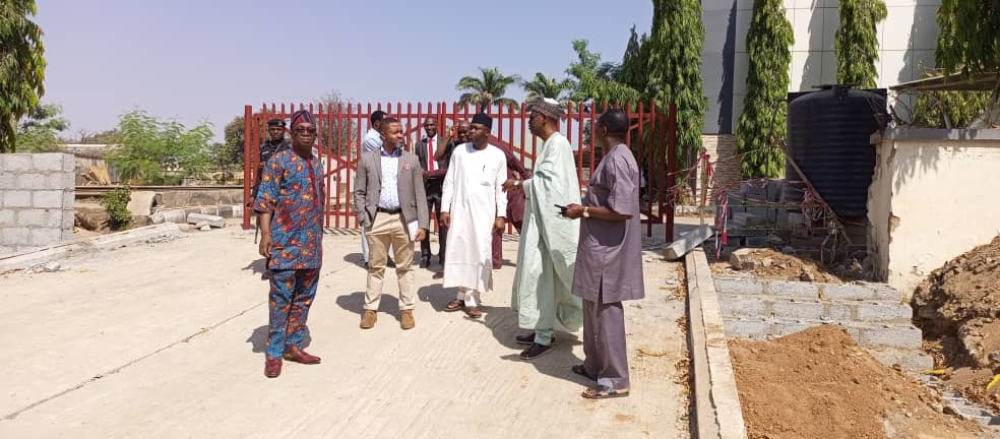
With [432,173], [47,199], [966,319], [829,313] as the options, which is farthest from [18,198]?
[966,319]

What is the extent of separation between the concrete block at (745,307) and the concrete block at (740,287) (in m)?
0.33

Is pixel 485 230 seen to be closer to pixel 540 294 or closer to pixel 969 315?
pixel 540 294

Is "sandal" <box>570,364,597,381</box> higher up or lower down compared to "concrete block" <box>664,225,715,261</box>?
lower down

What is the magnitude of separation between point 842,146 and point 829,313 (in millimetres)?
3238

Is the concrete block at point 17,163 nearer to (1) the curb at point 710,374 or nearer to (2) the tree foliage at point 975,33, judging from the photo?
(1) the curb at point 710,374

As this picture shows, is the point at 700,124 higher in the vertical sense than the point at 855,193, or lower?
higher

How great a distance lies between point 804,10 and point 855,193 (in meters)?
16.8

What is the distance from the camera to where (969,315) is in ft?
20.9

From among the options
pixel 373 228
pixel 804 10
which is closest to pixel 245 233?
pixel 373 228

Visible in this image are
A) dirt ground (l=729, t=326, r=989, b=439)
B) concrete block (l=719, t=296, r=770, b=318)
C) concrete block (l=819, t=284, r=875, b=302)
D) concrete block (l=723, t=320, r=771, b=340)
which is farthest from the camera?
concrete block (l=819, t=284, r=875, b=302)

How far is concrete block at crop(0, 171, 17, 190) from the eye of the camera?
33.9 feet

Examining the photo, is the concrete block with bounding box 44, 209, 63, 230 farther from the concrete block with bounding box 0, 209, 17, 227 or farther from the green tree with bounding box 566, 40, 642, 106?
the green tree with bounding box 566, 40, 642, 106

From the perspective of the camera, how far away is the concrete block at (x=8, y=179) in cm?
1034

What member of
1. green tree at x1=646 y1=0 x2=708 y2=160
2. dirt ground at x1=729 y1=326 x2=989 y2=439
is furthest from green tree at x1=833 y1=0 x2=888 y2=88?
dirt ground at x1=729 y1=326 x2=989 y2=439
